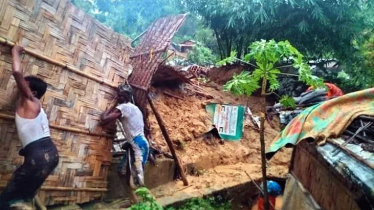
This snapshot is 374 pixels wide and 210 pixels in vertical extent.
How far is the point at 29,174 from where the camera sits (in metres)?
3.42

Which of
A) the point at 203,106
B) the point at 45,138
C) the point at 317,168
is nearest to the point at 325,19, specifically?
the point at 203,106

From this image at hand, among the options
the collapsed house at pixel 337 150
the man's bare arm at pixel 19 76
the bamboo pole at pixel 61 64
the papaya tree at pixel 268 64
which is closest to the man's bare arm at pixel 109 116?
the bamboo pole at pixel 61 64

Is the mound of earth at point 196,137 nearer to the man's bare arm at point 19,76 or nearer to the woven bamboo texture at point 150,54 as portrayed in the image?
the woven bamboo texture at point 150,54

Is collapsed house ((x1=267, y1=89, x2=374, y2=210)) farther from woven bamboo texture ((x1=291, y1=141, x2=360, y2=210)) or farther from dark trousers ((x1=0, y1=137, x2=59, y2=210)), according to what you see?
dark trousers ((x1=0, y1=137, x2=59, y2=210))

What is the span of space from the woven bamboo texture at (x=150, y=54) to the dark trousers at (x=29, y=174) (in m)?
1.99

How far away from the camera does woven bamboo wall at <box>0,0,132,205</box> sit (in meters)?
3.58

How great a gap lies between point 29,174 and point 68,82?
4.22 feet

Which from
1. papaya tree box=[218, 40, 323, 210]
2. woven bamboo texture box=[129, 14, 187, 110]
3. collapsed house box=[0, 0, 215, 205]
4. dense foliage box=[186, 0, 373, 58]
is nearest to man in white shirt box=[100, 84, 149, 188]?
collapsed house box=[0, 0, 215, 205]


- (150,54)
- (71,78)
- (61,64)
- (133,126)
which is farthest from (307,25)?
(61,64)

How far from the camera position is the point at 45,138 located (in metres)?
3.56

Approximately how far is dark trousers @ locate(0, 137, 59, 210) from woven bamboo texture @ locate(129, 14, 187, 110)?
6.52ft

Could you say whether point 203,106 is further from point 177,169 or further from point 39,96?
point 39,96

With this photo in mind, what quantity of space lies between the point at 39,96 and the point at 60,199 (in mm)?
1402

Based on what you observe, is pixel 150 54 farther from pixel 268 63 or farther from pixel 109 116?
pixel 268 63
